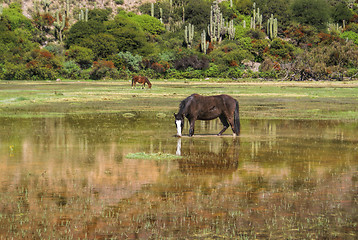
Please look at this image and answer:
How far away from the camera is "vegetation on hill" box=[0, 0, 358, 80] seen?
7219cm

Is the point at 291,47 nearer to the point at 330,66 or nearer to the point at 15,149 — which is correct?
the point at 330,66

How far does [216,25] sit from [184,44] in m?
6.76

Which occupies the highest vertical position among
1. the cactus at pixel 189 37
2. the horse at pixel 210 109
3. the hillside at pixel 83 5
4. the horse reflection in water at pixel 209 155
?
the hillside at pixel 83 5

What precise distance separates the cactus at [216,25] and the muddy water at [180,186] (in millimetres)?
74920

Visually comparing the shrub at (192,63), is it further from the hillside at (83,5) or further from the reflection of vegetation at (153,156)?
the reflection of vegetation at (153,156)

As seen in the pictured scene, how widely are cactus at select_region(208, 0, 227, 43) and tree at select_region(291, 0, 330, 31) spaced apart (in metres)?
27.8

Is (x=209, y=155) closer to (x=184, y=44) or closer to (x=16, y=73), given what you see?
(x=16, y=73)

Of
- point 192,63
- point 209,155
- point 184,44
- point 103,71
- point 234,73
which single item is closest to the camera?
point 209,155

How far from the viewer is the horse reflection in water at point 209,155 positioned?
1205cm

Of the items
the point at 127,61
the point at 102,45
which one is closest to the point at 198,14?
the point at 102,45

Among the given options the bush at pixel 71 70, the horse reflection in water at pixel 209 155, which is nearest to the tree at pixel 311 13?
the bush at pixel 71 70

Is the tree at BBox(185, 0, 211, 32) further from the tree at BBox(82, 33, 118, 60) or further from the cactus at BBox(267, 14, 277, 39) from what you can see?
the tree at BBox(82, 33, 118, 60)

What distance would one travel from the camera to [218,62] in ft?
270

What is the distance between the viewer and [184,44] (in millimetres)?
98812
